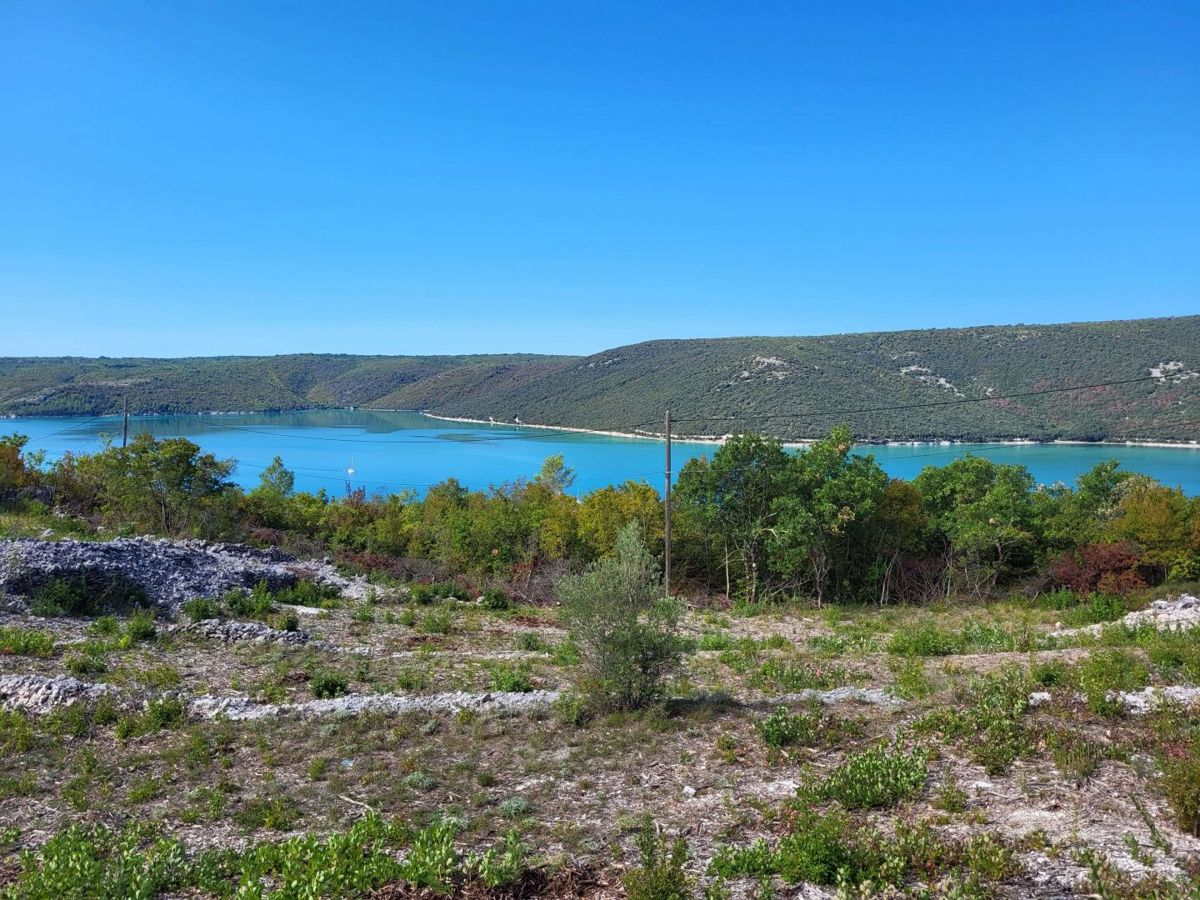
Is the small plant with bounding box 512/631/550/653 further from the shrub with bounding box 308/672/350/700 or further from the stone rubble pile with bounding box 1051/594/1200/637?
the stone rubble pile with bounding box 1051/594/1200/637

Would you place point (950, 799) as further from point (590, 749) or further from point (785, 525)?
point (785, 525)

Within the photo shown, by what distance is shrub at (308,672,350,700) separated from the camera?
35.2ft

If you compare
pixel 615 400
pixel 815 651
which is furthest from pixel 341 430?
pixel 815 651

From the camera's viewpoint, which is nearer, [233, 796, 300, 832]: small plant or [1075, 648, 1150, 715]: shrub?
[233, 796, 300, 832]: small plant

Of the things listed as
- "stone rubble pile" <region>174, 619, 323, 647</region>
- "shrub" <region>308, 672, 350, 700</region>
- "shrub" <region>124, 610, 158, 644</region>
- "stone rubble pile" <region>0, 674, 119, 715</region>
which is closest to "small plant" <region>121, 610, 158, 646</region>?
"shrub" <region>124, 610, 158, 644</region>

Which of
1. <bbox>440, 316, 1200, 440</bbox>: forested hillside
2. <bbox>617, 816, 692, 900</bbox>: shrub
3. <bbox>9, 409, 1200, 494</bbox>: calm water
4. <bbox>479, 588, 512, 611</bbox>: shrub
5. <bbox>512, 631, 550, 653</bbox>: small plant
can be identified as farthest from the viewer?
<bbox>440, 316, 1200, 440</bbox>: forested hillside

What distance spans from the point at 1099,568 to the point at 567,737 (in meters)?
22.1

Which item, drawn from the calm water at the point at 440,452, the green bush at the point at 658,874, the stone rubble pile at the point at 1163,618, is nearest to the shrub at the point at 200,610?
the green bush at the point at 658,874

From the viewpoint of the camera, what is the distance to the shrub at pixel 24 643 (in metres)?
11.8

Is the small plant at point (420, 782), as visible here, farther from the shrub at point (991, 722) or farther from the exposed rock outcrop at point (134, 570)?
the exposed rock outcrop at point (134, 570)

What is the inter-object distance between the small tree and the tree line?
45.5 feet

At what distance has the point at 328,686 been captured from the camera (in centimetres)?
1091

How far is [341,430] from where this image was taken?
136250 mm

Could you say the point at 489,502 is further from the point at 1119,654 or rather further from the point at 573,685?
the point at 1119,654
